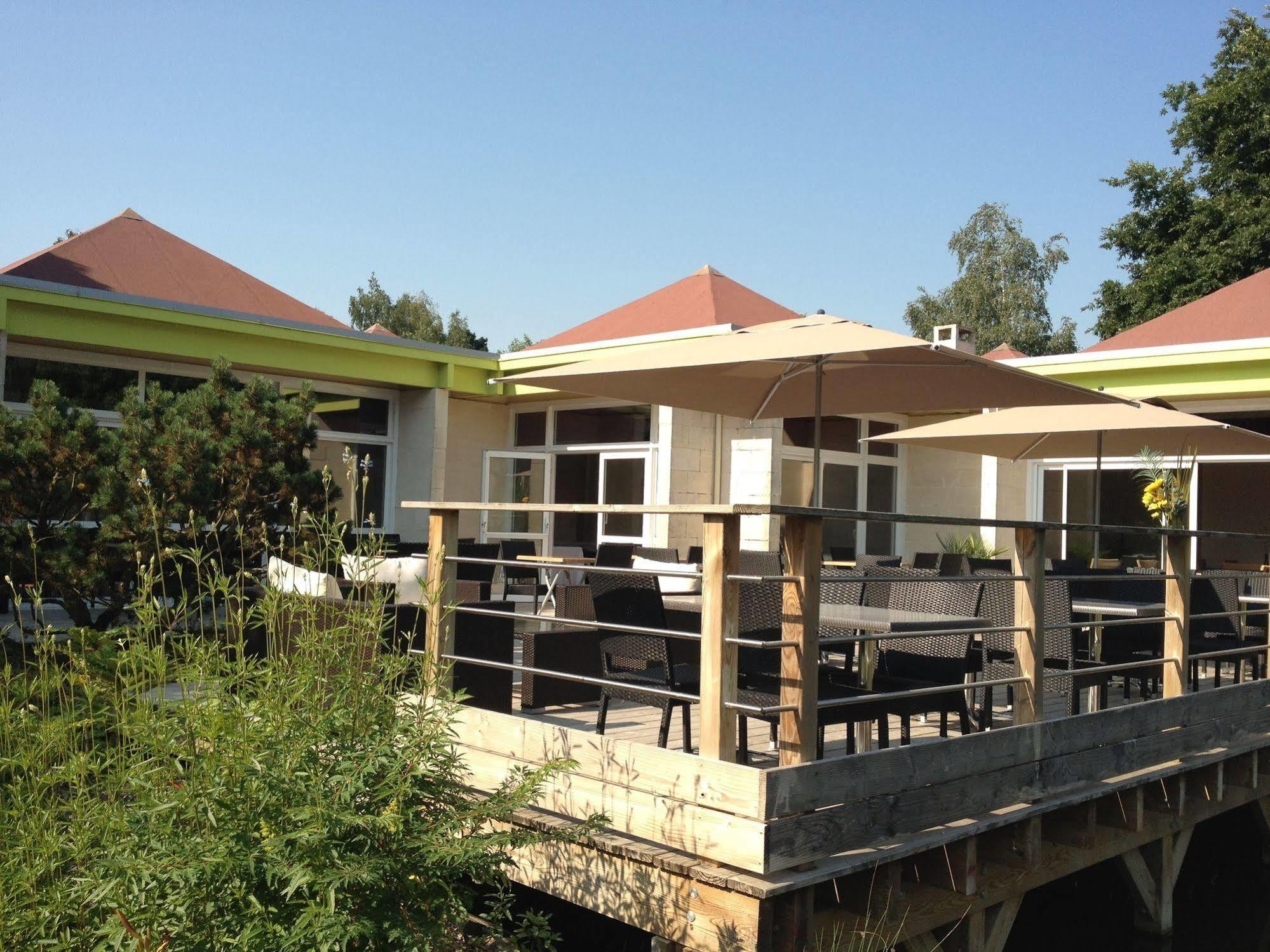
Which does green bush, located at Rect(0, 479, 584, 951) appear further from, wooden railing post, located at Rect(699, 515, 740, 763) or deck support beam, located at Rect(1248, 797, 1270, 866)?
deck support beam, located at Rect(1248, 797, 1270, 866)

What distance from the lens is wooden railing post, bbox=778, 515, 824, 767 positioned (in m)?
3.59

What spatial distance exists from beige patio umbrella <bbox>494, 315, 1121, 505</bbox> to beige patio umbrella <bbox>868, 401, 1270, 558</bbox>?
1.45m

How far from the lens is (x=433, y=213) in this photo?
1178 inches

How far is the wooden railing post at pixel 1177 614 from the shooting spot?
18.8ft

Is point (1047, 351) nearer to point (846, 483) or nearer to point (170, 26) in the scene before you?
point (846, 483)

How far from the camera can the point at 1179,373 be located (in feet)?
42.9

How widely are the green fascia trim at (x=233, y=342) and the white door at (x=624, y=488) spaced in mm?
1924

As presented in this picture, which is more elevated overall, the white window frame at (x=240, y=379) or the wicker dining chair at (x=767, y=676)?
the white window frame at (x=240, y=379)

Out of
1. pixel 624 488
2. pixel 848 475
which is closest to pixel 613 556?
pixel 624 488

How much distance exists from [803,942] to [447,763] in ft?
4.15

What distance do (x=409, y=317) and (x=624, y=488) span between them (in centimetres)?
3227

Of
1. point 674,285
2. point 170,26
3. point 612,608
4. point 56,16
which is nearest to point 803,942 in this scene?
point 612,608

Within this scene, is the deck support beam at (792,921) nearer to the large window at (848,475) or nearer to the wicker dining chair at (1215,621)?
the wicker dining chair at (1215,621)

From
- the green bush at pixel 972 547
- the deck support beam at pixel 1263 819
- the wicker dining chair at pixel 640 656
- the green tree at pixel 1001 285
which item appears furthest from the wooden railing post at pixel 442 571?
the green tree at pixel 1001 285
